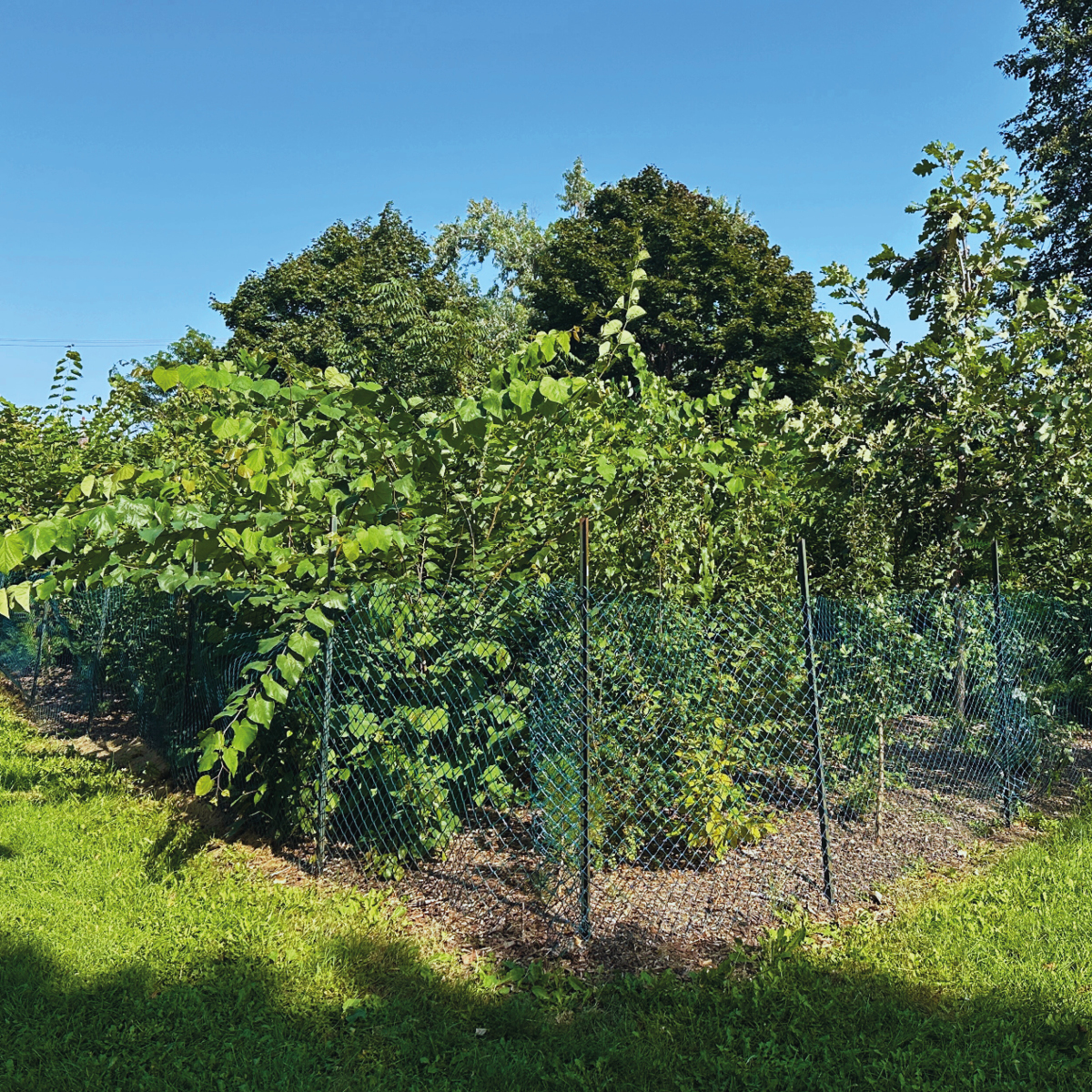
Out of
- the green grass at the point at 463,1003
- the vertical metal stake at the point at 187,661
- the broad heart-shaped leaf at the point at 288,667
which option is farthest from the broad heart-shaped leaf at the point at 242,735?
the vertical metal stake at the point at 187,661

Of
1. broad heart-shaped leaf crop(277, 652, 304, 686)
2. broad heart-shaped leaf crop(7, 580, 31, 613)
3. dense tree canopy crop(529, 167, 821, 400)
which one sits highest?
dense tree canopy crop(529, 167, 821, 400)

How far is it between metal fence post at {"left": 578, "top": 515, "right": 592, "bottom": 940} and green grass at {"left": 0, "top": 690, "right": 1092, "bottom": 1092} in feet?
1.34

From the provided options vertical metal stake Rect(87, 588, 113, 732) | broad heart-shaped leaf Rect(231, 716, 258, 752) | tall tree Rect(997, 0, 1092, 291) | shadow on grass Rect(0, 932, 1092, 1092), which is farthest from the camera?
tall tree Rect(997, 0, 1092, 291)

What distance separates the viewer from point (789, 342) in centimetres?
2616

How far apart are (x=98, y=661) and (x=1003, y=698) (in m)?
7.31

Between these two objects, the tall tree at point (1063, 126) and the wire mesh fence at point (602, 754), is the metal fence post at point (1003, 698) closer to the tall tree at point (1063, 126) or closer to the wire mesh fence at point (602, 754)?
the wire mesh fence at point (602, 754)

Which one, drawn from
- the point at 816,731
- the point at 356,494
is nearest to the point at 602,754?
the point at 816,731

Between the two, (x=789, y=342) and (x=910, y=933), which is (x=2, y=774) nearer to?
(x=910, y=933)

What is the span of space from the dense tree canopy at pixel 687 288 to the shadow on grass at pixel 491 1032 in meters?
23.1

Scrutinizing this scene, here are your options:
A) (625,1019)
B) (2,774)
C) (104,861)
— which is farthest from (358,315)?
(625,1019)

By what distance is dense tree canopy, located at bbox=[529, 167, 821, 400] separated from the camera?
2617 centimetres

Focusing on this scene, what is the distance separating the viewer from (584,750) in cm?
425

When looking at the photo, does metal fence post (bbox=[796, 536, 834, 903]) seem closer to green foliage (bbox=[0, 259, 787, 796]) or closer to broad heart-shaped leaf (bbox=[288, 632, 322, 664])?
green foliage (bbox=[0, 259, 787, 796])

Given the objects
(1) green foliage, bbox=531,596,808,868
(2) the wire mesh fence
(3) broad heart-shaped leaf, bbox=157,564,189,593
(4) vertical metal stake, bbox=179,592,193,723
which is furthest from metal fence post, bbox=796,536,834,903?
(4) vertical metal stake, bbox=179,592,193,723
